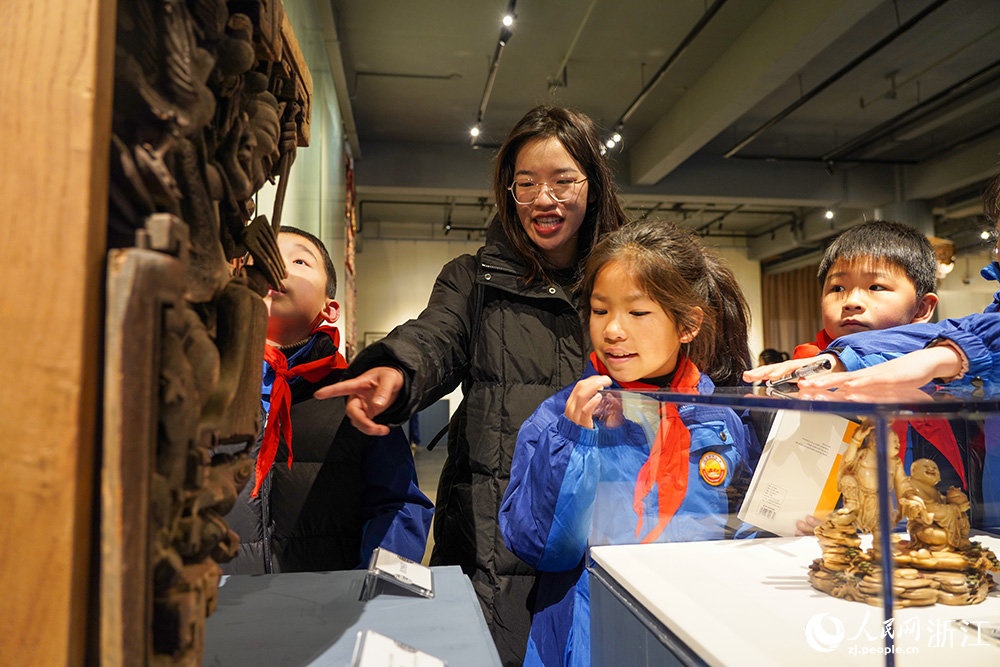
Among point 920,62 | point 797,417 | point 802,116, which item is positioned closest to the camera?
point 797,417

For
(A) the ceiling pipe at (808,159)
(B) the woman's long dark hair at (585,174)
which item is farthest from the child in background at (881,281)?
(A) the ceiling pipe at (808,159)

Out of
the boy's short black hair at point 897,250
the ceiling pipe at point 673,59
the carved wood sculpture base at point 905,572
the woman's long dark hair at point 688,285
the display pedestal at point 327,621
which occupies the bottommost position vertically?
the display pedestal at point 327,621

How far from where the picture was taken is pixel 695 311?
4.12 feet

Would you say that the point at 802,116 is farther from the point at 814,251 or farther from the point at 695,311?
the point at 695,311

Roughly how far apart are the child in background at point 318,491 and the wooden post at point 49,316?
0.69 m

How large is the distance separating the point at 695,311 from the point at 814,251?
35.9ft

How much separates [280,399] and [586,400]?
0.57 metres

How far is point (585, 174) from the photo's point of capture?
4.70 feet

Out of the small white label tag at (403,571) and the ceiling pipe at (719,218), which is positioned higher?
the ceiling pipe at (719,218)

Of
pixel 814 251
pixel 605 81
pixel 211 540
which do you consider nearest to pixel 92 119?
pixel 211 540

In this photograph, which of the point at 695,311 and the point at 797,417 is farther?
the point at 695,311

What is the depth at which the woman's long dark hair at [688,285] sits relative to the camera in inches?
48.1

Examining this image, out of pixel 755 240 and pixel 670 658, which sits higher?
pixel 755 240

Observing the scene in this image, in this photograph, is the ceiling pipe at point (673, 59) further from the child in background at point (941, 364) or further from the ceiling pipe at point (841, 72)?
the child in background at point (941, 364)
